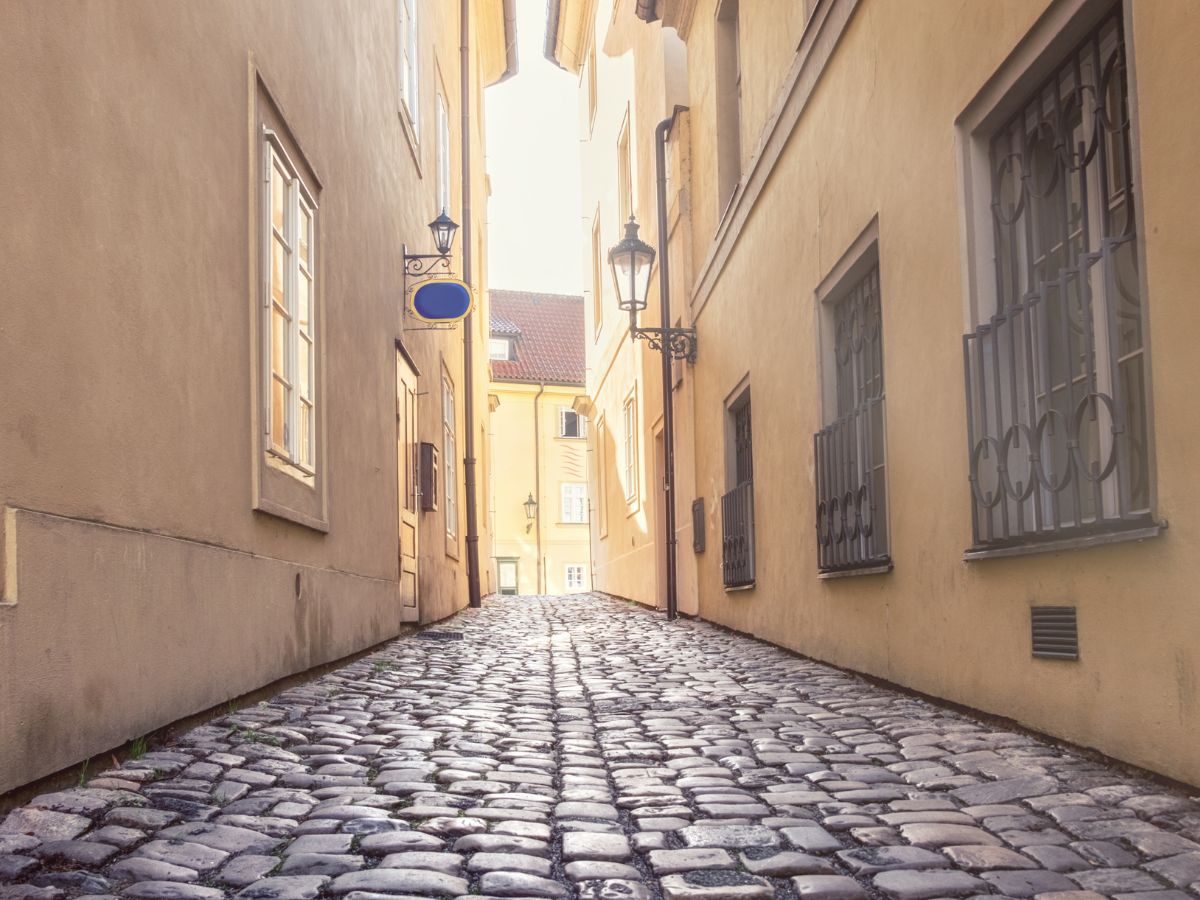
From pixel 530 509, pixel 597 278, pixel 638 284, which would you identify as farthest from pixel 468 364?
pixel 530 509

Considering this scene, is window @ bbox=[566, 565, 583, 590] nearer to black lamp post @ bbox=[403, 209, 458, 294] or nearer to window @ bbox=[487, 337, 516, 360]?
window @ bbox=[487, 337, 516, 360]

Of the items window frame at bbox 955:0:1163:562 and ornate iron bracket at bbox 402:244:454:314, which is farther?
ornate iron bracket at bbox 402:244:454:314

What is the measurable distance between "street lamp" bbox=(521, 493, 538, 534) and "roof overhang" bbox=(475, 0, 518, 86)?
1597 cm

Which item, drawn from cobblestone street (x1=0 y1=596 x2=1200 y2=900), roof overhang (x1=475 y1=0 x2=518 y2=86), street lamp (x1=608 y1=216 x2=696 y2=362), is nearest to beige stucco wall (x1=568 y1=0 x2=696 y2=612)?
street lamp (x1=608 y1=216 x2=696 y2=362)

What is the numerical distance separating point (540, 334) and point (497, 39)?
1988 cm

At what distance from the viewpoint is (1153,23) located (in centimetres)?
343

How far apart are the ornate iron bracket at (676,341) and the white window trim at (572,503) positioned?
Result: 2541 centimetres

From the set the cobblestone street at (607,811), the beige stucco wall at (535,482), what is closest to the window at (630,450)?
the cobblestone street at (607,811)

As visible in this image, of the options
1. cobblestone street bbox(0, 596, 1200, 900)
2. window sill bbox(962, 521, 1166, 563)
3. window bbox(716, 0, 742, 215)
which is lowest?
cobblestone street bbox(0, 596, 1200, 900)

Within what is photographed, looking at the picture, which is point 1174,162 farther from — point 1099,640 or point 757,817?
point 757,817

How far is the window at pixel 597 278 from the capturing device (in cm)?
2173

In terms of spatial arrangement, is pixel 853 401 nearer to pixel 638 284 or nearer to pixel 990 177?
pixel 990 177

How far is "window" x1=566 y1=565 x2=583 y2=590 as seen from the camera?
125ft

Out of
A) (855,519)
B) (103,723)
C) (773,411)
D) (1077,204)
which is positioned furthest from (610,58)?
(103,723)
